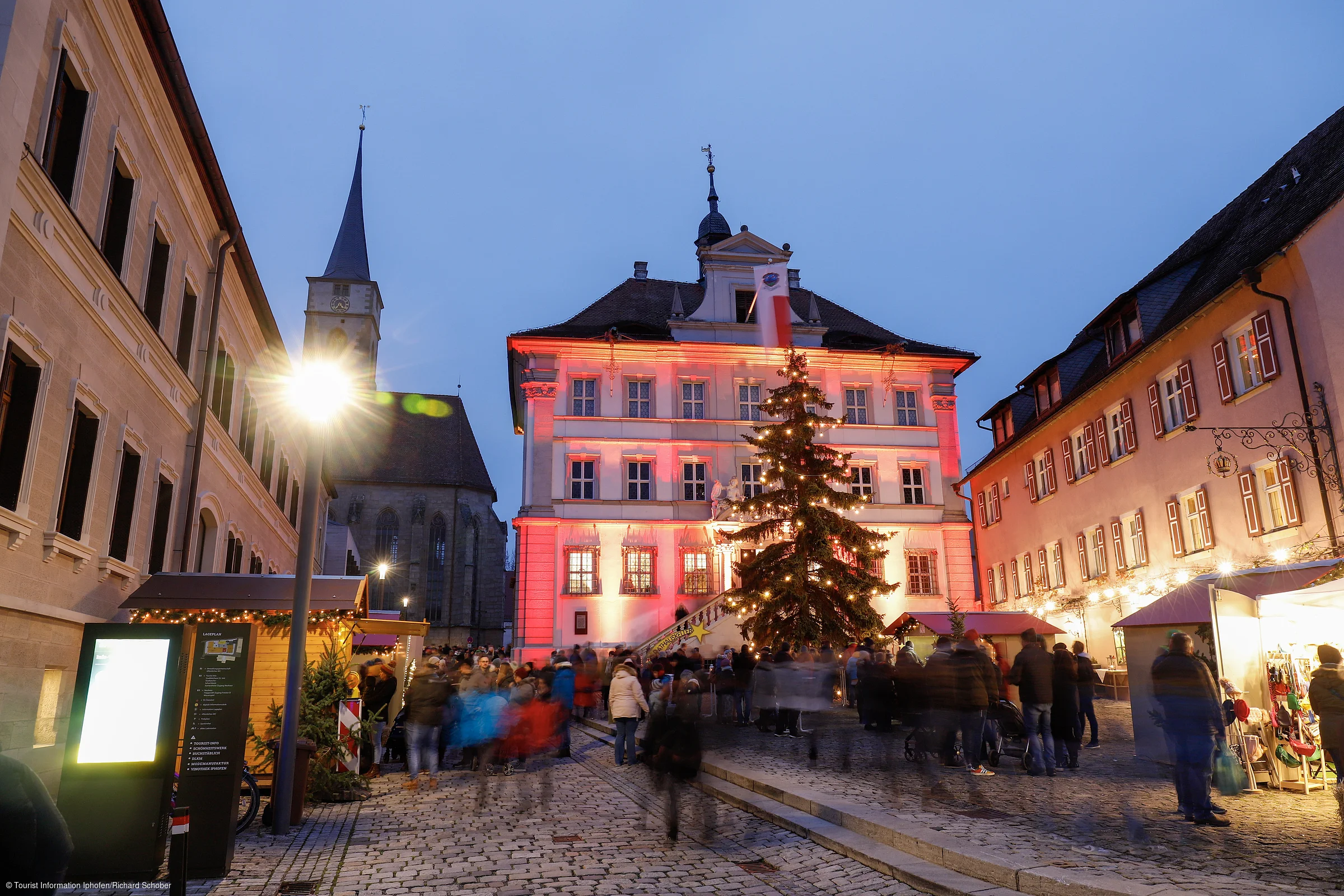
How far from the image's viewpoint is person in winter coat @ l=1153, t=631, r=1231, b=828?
8781 millimetres

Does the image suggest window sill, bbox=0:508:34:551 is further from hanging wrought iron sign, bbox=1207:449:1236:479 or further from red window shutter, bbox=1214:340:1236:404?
red window shutter, bbox=1214:340:1236:404

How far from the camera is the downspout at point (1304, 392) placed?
61.2ft

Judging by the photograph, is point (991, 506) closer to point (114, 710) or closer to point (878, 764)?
point (878, 764)

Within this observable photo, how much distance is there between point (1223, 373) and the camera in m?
22.3

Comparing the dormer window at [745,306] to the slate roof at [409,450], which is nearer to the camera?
the dormer window at [745,306]

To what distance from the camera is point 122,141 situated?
1317 centimetres

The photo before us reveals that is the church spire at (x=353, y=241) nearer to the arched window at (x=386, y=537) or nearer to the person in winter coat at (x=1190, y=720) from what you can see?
the arched window at (x=386, y=537)

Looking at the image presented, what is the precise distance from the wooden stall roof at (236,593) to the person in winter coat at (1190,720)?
11007 millimetres

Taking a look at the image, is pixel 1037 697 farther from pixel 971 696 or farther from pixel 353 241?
pixel 353 241

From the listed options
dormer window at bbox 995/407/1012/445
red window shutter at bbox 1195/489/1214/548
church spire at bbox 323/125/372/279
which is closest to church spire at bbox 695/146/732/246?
dormer window at bbox 995/407/1012/445

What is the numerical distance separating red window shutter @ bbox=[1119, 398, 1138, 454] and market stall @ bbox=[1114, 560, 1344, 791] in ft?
51.3

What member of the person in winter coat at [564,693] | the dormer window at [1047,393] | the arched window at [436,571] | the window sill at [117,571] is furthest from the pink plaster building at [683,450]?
the arched window at [436,571]

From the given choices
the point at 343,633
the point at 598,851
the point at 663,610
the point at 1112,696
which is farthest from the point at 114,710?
the point at 663,610

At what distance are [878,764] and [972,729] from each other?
6.53ft
